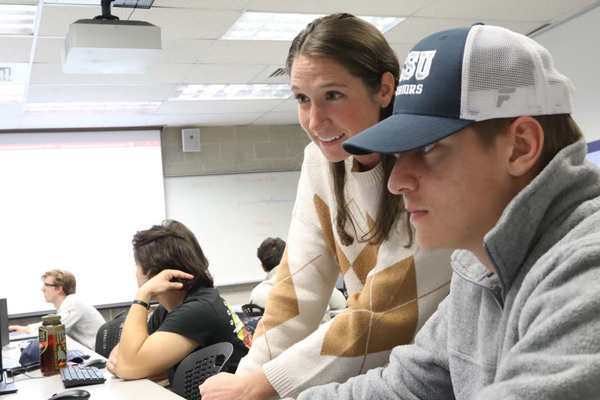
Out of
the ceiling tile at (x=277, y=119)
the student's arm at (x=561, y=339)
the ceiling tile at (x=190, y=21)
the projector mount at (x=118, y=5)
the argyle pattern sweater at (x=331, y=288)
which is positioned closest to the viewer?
the student's arm at (x=561, y=339)

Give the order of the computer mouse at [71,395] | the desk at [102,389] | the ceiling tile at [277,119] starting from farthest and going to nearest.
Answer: the ceiling tile at [277,119], the desk at [102,389], the computer mouse at [71,395]

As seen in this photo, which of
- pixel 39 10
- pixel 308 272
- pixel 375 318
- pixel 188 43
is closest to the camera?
pixel 375 318

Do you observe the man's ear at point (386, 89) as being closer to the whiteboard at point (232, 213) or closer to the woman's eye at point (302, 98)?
the woman's eye at point (302, 98)

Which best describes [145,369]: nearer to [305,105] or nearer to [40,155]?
[305,105]

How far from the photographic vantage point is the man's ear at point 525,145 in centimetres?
76

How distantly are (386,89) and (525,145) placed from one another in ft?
1.85

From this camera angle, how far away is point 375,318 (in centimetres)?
125

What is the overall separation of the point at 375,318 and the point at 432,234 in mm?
463

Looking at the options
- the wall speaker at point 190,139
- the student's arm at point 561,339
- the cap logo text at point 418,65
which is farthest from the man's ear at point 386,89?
the wall speaker at point 190,139

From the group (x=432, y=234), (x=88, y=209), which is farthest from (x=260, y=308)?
(x=432, y=234)

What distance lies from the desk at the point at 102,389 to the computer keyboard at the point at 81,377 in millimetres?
21

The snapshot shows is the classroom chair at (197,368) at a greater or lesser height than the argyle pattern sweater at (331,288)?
lesser

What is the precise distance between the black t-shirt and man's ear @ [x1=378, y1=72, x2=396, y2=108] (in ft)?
4.74

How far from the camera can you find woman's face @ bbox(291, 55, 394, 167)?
1.27m
